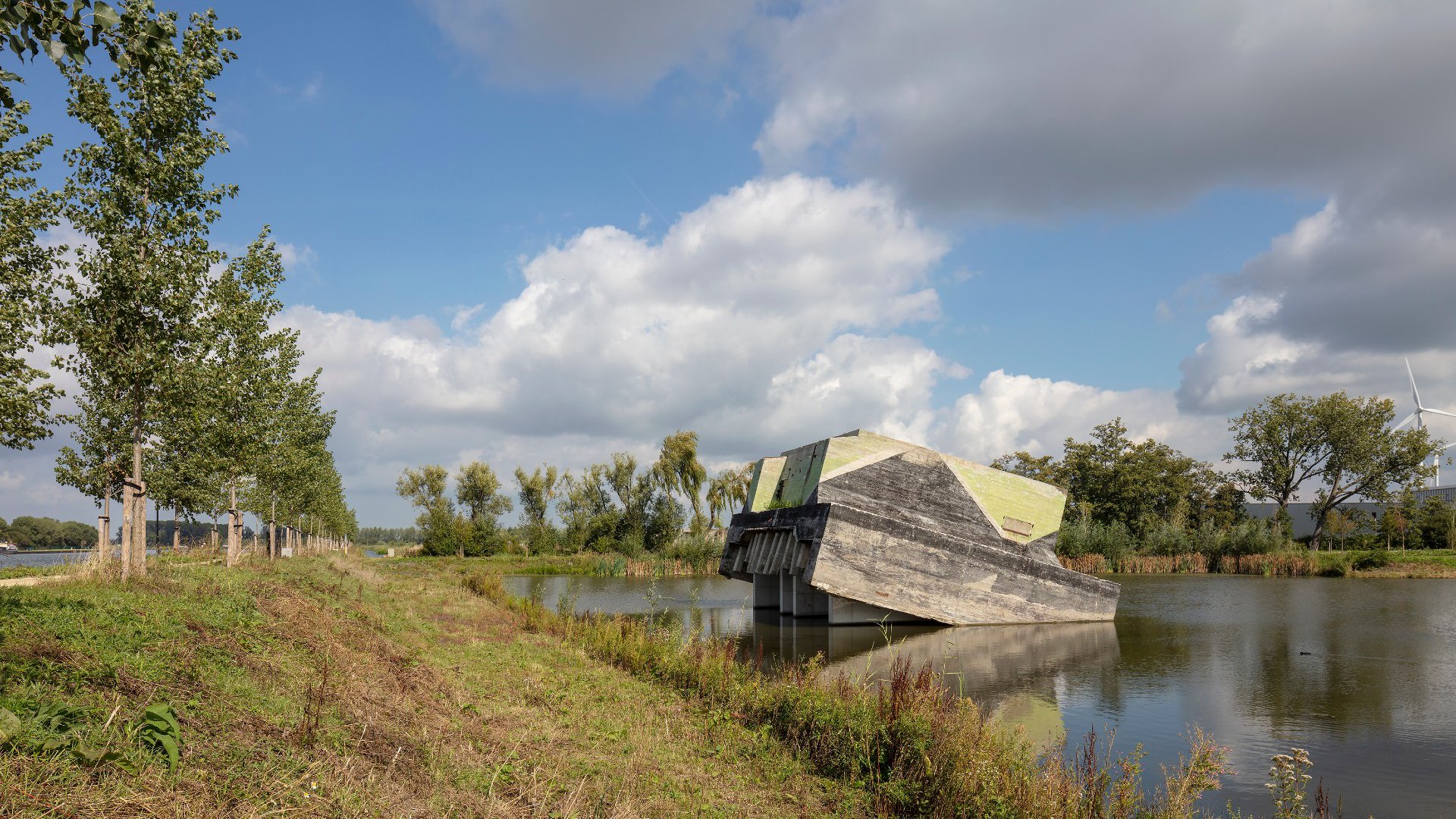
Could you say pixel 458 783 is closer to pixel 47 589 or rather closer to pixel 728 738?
pixel 728 738

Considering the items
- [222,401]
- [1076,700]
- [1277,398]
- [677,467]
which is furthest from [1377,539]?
[222,401]

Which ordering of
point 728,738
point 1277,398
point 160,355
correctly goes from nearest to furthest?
1. point 728,738
2. point 160,355
3. point 1277,398

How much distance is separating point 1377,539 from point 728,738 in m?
67.2

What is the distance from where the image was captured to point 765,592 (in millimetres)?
A: 33188

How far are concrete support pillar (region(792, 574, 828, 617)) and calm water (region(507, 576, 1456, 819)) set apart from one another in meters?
0.56

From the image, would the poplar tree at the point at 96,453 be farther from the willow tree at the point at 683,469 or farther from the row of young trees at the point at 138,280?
the willow tree at the point at 683,469

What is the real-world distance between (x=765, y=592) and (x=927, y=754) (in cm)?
2572

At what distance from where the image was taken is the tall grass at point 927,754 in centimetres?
677

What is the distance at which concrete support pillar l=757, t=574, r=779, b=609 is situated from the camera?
33.0 m

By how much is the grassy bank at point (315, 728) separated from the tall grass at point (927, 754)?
402mm

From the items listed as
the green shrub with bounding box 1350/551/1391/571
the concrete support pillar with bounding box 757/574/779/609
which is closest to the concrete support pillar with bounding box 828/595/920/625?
the concrete support pillar with bounding box 757/574/779/609

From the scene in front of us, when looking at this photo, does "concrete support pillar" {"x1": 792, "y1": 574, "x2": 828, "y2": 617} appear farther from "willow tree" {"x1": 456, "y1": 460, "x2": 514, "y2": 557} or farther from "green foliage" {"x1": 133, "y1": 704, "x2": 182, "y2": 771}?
"willow tree" {"x1": 456, "y1": 460, "x2": 514, "y2": 557}

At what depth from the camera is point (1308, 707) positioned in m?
14.1

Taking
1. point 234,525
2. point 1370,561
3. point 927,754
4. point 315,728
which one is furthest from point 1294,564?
point 315,728
